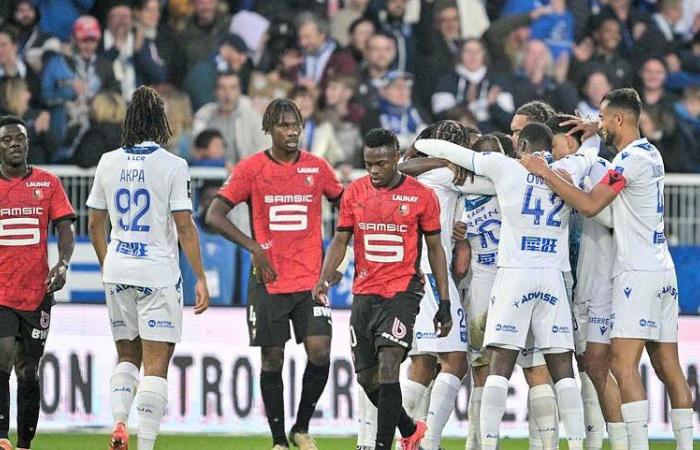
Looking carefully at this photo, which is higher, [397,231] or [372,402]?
[397,231]

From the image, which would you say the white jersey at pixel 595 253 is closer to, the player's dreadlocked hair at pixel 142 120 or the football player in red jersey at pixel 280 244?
the football player in red jersey at pixel 280 244

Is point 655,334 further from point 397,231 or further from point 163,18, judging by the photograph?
point 163,18

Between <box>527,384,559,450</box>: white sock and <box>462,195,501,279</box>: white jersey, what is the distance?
3.29 feet

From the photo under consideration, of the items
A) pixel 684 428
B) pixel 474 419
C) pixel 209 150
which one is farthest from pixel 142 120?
pixel 209 150

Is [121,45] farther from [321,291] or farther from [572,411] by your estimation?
[572,411]

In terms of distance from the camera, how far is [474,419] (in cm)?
1075

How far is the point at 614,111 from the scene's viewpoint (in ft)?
33.6

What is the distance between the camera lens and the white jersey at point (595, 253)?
33.9 feet

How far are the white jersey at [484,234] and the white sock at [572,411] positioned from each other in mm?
1099

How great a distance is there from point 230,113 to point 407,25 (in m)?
2.75

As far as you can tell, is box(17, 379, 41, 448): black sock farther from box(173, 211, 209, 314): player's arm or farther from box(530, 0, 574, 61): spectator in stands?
box(530, 0, 574, 61): spectator in stands

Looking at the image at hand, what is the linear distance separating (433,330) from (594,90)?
8810 mm

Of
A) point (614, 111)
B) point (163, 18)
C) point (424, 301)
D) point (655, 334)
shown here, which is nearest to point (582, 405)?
point (655, 334)

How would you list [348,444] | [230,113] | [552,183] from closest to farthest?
[552,183] < [348,444] < [230,113]
